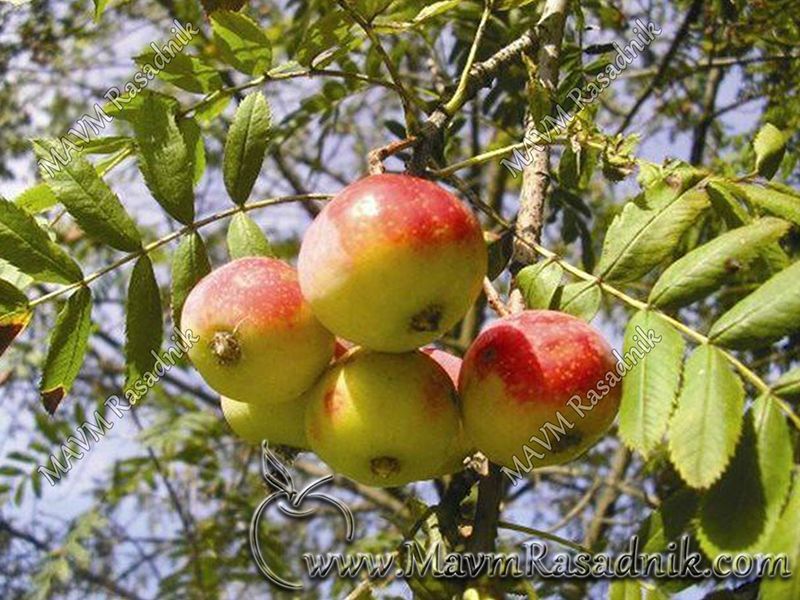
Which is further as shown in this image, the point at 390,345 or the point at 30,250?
the point at 30,250

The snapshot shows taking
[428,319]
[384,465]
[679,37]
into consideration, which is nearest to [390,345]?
[428,319]

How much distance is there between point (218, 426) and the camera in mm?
4375

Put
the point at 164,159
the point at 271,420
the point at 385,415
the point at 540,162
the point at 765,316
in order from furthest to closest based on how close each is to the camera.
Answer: the point at 540,162 < the point at 164,159 < the point at 271,420 < the point at 385,415 < the point at 765,316

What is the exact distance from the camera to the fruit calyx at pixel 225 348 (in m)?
1.53

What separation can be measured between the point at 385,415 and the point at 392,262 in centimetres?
25

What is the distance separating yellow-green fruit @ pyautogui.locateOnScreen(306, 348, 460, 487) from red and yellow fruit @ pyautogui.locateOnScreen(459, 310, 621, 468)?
0.18 feet

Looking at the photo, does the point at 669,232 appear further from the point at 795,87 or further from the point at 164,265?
the point at 164,265

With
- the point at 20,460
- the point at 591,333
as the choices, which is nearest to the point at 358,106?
the point at 20,460

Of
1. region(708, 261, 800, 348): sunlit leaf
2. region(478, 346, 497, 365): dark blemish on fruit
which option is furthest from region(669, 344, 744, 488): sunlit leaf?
region(478, 346, 497, 365): dark blemish on fruit

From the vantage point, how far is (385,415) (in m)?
1.51

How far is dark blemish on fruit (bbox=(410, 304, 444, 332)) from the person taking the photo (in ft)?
4.76

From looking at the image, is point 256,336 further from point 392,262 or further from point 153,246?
point 153,246

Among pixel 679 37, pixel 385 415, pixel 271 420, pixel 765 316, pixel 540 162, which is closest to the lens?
pixel 765 316

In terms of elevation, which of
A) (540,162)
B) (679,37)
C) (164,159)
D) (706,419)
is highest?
(164,159)
